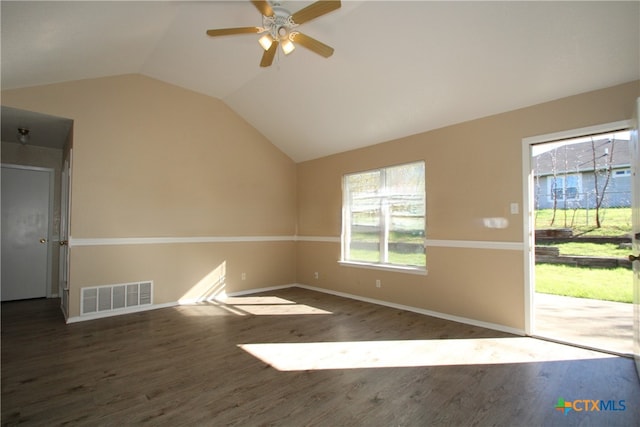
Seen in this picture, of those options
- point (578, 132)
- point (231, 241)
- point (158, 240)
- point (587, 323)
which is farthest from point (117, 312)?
point (587, 323)

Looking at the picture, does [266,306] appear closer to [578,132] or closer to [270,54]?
[270,54]

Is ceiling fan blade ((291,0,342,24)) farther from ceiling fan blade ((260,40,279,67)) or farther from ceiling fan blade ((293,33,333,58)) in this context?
ceiling fan blade ((260,40,279,67))

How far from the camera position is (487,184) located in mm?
3676

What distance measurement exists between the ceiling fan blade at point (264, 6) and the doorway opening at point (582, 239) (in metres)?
2.95

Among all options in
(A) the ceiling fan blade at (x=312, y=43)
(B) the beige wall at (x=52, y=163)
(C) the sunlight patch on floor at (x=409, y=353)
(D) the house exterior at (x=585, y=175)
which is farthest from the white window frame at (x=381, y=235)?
(B) the beige wall at (x=52, y=163)

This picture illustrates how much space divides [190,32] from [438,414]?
4.21 m

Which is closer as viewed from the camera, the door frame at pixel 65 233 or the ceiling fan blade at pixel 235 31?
the ceiling fan blade at pixel 235 31

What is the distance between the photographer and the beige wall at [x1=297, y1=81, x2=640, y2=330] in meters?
3.20

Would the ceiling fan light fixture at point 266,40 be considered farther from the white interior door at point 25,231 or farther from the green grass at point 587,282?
the green grass at point 587,282

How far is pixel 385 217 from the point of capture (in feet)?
16.2

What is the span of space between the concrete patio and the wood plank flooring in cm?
27

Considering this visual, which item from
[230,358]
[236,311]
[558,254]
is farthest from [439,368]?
[558,254]

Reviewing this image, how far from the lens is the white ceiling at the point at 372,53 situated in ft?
8.41

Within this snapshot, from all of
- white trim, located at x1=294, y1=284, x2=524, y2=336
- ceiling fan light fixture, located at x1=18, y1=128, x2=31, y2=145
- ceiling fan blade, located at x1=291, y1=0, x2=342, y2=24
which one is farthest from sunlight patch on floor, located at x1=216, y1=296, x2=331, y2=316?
ceiling fan light fixture, located at x1=18, y1=128, x2=31, y2=145
